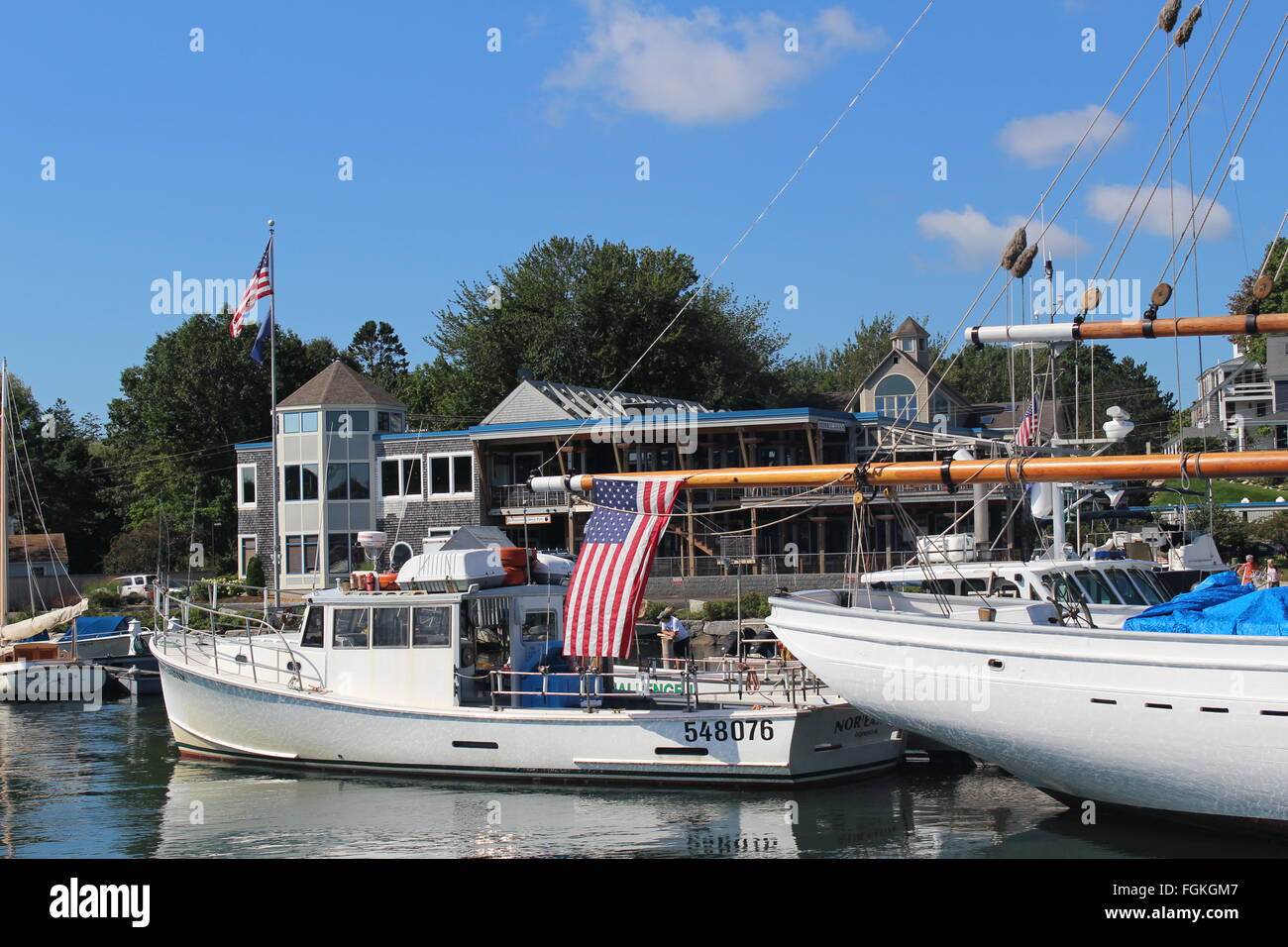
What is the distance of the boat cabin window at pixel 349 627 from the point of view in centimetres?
1941

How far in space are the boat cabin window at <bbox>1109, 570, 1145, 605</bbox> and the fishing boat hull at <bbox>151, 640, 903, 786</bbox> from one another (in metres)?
4.35

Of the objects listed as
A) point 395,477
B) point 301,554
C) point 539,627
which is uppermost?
point 395,477

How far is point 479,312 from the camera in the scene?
66500mm

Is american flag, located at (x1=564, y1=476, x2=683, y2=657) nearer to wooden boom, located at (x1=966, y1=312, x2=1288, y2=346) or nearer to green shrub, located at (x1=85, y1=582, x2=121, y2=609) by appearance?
wooden boom, located at (x1=966, y1=312, x2=1288, y2=346)

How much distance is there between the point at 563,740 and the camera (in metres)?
18.0

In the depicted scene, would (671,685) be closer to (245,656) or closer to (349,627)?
(349,627)

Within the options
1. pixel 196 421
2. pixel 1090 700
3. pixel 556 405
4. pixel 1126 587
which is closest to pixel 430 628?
pixel 1090 700

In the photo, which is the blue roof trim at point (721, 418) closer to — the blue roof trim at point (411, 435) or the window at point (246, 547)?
the blue roof trim at point (411, 435)

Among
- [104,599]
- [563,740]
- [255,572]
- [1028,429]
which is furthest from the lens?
[255,572]

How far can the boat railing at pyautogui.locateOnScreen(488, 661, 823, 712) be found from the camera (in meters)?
18.1

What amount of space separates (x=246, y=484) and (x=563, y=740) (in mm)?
37232
